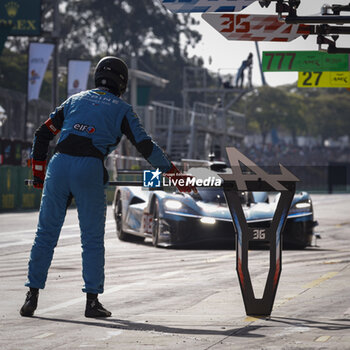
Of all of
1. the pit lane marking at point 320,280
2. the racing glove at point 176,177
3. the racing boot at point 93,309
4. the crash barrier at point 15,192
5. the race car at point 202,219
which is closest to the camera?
the racing boot at point 93,309

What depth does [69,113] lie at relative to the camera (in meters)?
8.09

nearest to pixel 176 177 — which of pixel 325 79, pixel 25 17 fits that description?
pixel 325 79

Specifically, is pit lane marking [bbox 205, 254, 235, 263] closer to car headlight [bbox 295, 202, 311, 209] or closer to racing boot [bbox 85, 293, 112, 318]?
car headlight [bbox 295, 202, 311, 209]

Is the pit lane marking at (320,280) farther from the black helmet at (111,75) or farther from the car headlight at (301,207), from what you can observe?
the car headlight at (301,207)

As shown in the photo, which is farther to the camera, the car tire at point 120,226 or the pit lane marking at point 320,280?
the car tire at point 120,226

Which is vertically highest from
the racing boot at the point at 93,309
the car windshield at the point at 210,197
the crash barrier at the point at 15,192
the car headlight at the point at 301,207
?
the car windshield at the point at 210,197

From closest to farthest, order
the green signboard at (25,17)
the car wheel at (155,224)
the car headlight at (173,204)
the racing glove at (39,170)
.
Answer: the racing glove at (39,170), the car headlight at (173,204), the car wheel at (155,224), the green signboard at (25,17)

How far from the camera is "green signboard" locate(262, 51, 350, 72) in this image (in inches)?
820

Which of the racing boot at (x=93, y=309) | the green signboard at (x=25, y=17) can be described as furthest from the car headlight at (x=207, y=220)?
the green signboard at (x=25, y=17)

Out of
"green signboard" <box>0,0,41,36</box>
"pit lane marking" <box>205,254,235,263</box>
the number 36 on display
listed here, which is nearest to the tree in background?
"green signboard" <box>0,0,41,36</box>

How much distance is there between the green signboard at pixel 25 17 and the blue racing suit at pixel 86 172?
32965 mm

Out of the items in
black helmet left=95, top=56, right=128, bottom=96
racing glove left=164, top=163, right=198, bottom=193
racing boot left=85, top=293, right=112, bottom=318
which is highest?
black helmet left=95, top=56, right=128, bottom=96

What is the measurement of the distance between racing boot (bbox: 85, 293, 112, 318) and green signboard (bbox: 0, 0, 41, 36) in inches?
1311

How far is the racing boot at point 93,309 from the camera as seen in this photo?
7.86m
